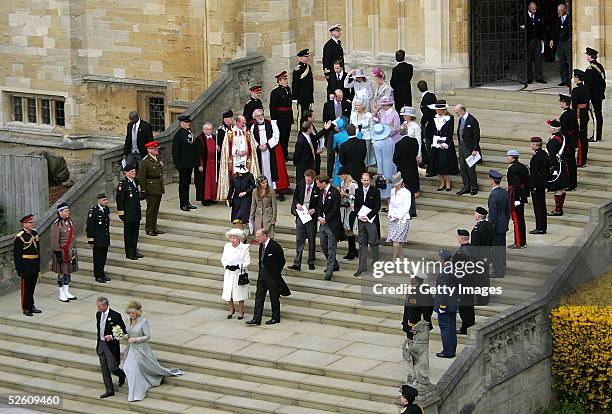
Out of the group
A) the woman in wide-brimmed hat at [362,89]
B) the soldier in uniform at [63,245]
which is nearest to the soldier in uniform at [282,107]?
the woman in wide-brimmed hat at [362,89]

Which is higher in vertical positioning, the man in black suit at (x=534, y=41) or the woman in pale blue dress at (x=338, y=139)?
the man in black suit at (x=534, y=41)

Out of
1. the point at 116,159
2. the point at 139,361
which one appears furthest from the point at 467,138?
the point at 139,361

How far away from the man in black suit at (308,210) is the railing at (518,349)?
4.29 m

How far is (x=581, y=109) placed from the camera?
33.3m

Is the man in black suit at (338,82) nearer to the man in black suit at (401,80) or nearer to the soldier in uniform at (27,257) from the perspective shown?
the man in black suit at (401,80)

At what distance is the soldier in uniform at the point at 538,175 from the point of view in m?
31.2

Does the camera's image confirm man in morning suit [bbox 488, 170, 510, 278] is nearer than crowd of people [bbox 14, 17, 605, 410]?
No

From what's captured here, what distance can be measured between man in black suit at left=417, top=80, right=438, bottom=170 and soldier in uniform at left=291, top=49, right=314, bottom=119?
101 inches

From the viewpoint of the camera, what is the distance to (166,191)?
36.2 m

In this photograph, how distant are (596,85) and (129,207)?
29.5ft

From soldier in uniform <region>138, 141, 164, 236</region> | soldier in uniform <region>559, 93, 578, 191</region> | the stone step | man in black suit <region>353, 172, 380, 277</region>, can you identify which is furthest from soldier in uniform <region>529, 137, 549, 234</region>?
soldier in uniform <region>138, 141, 164, 236</region>

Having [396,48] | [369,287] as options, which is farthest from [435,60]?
[369,287]

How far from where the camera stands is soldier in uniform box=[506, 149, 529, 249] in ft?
101

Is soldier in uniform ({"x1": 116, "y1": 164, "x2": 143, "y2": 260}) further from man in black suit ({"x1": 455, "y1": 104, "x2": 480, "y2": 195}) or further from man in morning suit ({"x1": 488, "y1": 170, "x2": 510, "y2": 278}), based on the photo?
man in morning suit ({"x1": 488, "y1": 170, "x2": 510, "y2": 278})
